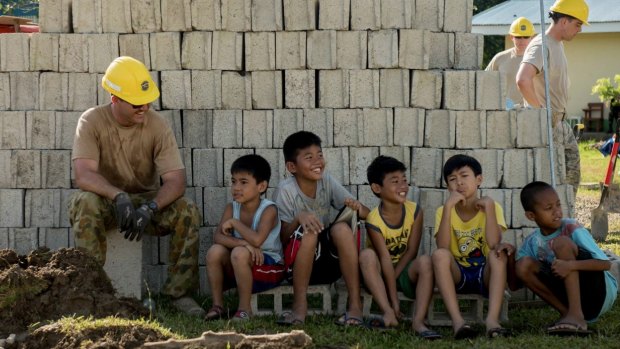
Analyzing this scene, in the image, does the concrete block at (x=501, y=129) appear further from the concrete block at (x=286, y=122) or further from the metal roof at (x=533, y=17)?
the metal roof at (x=533, y=17)

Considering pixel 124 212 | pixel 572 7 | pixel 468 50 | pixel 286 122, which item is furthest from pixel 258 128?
pixel 572 7

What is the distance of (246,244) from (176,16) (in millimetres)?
1907

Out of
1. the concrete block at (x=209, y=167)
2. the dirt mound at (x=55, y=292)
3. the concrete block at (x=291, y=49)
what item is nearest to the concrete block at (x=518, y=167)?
the concrete block at (x=291, y=49)

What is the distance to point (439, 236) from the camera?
6504 millimetres

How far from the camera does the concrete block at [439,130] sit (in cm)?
744

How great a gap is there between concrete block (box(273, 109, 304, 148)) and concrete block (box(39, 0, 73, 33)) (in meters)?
1.69

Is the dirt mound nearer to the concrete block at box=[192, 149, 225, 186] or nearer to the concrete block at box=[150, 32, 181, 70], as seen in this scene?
the concrete block at box=[192, 149, 225, 186]

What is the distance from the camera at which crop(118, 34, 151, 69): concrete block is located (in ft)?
25.0

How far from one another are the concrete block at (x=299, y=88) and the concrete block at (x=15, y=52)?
6.28 feet

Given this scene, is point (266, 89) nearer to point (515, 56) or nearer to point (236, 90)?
point (236, 90)

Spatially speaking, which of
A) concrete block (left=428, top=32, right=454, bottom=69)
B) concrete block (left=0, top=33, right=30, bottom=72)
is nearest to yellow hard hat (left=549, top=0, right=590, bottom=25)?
concrete block (left=428, top=32, right=454, bottom=69)

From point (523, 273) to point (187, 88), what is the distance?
2773 mm

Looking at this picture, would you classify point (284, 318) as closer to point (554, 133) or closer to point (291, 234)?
point (291, 234)

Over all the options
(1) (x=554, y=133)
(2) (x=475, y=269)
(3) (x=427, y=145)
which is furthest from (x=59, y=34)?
(1) (x=554, y=133)
